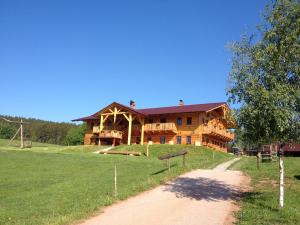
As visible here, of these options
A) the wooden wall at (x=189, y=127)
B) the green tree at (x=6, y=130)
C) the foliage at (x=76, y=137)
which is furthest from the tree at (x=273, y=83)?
the green tree at (x=6, y=130)

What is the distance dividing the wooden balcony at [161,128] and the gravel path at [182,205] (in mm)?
27118

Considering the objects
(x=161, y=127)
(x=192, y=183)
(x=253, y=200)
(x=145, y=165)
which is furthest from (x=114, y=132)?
(x=253, y=200)

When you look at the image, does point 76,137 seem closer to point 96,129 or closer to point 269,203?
point 96,129

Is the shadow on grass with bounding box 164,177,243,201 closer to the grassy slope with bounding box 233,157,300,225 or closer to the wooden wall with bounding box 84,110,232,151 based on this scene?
the grassy slope with bounding box 233,157,300,225

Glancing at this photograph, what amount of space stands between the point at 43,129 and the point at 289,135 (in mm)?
133273

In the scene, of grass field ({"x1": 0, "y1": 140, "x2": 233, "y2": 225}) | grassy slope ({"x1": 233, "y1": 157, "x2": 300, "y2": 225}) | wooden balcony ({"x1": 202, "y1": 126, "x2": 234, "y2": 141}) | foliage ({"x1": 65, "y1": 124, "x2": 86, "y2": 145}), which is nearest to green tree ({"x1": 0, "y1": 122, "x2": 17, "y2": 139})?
foliage ({"x1": 65, "y1": 124, "x2": 86, "y2": 145})

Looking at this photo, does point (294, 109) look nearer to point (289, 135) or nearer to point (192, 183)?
point (289, 135)

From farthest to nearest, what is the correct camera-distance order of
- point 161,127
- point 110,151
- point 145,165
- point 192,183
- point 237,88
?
1. point 161,127
2. point 110,151
3. point 145,165
4. point 192,183
5. point 237,88

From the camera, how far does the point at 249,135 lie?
15242 millimetres

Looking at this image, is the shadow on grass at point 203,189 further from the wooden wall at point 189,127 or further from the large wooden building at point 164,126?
the large wooden building at point 164,126

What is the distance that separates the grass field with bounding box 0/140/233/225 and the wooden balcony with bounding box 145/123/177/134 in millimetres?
18864

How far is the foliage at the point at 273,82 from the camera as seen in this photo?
13.6 meters

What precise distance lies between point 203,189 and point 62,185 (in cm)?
777

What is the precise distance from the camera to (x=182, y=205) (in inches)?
590
